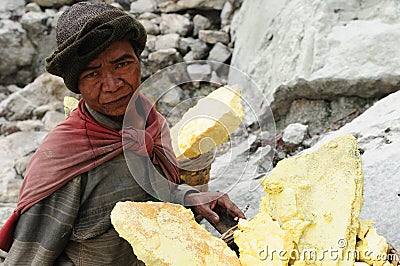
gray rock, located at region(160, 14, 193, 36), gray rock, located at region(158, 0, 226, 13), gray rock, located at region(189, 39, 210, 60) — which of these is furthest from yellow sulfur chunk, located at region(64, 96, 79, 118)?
gray rock, located at region(158, 0, 226, 13)

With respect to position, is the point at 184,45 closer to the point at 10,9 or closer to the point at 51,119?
the point at 51,119

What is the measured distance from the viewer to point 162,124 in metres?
1.96

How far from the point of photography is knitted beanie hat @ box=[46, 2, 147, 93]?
4.88ft

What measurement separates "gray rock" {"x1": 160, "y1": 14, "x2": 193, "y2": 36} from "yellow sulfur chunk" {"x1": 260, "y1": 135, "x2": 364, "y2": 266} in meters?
3.75

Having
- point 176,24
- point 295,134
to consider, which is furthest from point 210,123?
point 176,24

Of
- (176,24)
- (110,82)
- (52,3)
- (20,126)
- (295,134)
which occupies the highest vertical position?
(110,82)

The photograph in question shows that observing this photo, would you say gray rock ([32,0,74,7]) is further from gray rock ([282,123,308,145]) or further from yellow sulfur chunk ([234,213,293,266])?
yellow sulfur chunk ([234,213,293,266])

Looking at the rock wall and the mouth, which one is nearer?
the mouth

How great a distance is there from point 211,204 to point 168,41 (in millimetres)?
3534

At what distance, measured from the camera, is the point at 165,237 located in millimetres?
1302

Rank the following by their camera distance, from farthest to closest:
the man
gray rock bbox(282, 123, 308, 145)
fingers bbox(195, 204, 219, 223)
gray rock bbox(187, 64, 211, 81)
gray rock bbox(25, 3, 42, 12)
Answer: gray rock bbox(25, 3, 42, 12)
gray rock bbox(282, 123, 308, 145)
gray rock bbox(187, 64, 211, 81)
fingers bbox(195, 204, 219, 223)
the man

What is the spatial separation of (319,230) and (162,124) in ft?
2.60

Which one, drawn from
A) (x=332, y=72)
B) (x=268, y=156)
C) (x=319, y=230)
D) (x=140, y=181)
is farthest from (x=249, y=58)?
(x=319, y=230)

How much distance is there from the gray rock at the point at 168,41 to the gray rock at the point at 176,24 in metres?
0.08
